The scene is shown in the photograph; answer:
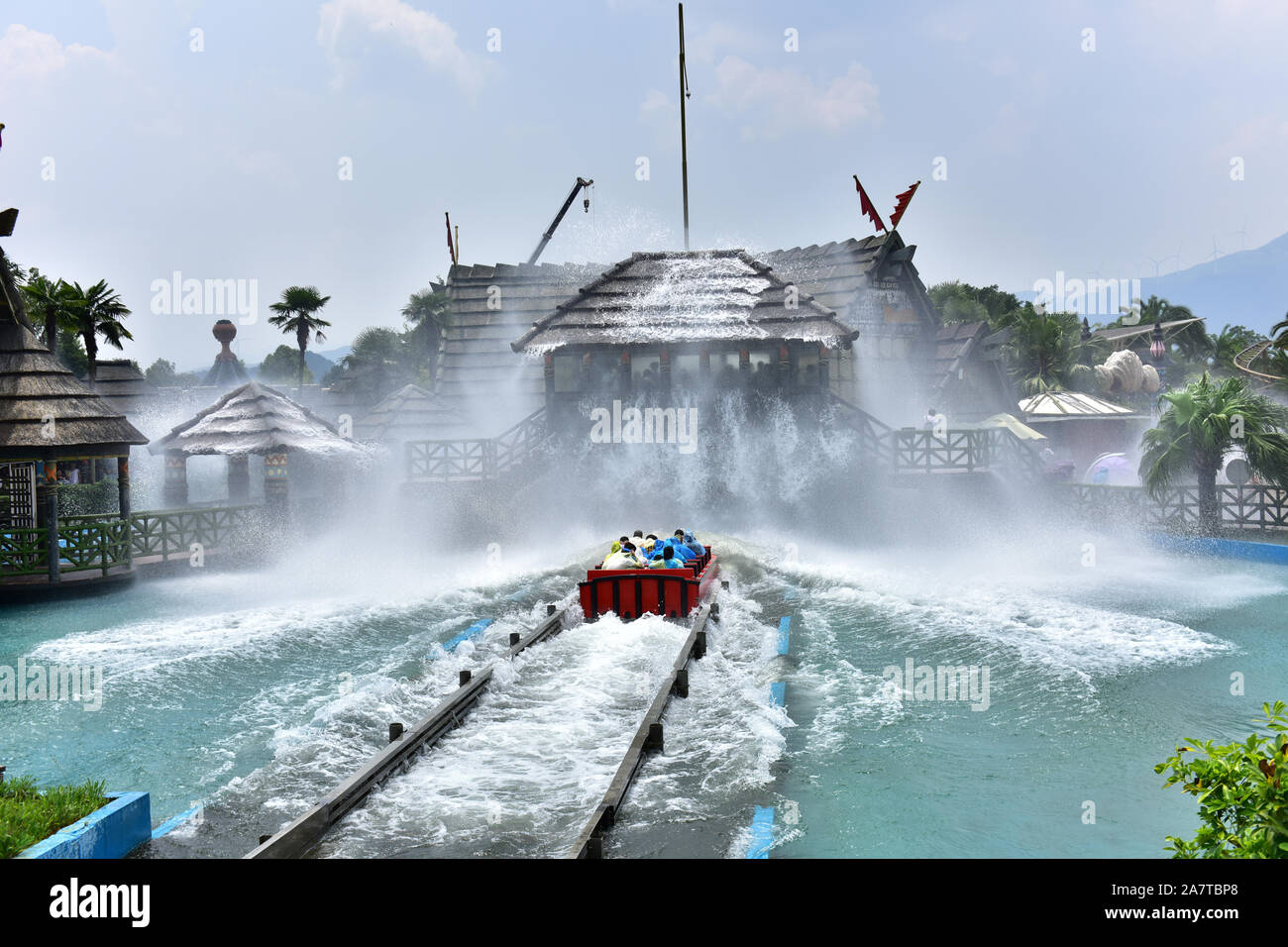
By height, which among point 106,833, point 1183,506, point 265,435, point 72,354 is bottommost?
point 106,833

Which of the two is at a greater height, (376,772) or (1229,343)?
(1229,343)

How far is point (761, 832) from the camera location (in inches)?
324

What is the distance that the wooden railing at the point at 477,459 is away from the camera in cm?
3122

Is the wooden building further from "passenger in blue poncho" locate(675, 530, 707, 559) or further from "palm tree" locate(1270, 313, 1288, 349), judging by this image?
"passenger in blue poncho" locate(675, 530, 707, 559)

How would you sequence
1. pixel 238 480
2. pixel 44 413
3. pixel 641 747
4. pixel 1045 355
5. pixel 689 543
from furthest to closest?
pixel 1045 355 < pixel 238 480 < pixel 44 413 < pixel 689 543 < pixel 641 747

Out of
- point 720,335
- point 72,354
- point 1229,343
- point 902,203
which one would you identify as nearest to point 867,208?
point 902,203

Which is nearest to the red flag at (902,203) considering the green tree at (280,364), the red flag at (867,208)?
the red flag at (867,208)

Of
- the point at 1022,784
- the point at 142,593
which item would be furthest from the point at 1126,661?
the point at 142,593

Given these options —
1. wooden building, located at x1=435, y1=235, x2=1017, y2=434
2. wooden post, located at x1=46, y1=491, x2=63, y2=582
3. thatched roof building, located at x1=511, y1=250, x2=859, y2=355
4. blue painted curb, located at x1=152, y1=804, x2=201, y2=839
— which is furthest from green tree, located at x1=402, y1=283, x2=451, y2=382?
blue painted curb, located at x1=152, y1=804, x2=201, y2=839

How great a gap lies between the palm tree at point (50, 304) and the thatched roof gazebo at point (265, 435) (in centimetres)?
830

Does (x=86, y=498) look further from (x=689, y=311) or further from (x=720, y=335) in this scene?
(x=720, y=335)

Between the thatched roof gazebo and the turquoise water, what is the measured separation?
643 centimetres

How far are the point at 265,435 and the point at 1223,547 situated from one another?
26044 mm
